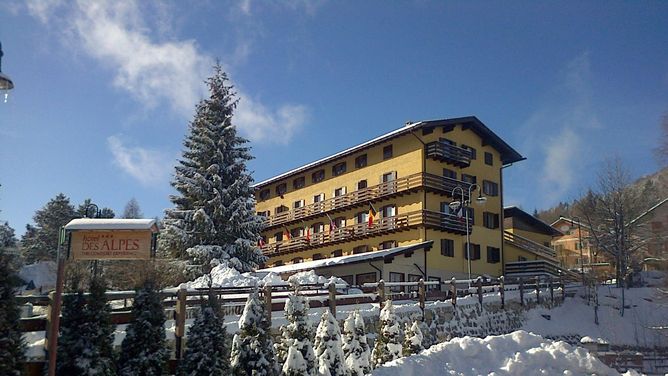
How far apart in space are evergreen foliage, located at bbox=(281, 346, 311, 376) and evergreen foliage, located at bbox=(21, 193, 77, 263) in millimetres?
48252

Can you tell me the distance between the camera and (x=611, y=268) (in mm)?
57031

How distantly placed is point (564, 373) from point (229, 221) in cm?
2438

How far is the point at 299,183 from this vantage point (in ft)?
167

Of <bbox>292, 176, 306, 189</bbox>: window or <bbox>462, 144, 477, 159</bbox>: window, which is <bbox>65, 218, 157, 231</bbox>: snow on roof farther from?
<bbox>292, 176, 306, 189</bbox>: window

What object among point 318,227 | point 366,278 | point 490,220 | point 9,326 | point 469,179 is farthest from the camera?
point 318,227

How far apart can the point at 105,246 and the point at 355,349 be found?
6939mm

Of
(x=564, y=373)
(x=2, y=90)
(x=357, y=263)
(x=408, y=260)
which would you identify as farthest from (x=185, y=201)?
(x=564, y=373)

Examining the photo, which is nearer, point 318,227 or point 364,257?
point 364,257

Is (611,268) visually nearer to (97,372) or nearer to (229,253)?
(229,253)

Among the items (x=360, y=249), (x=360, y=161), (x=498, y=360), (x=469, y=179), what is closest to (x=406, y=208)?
(x=360, y=249)

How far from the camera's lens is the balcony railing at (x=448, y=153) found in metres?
38.4

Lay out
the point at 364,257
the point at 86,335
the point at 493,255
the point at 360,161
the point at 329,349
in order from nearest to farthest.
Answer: the point at 86,335, the point at 329,349, the point at 364,257, the point at 493,255, the point at 360,161

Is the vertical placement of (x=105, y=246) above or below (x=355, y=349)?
above

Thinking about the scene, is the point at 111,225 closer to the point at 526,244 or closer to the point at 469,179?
the point at 469,179
